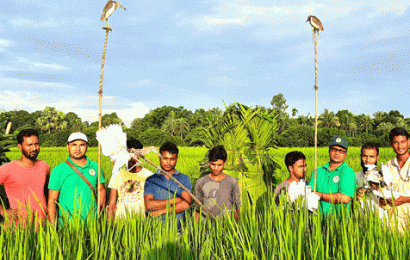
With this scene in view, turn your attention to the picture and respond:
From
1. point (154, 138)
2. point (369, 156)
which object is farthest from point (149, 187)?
point (154, 138)

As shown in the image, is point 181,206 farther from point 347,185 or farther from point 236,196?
point 347,185

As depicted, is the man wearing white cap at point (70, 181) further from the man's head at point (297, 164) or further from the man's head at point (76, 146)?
the man's head at point (297, 164)

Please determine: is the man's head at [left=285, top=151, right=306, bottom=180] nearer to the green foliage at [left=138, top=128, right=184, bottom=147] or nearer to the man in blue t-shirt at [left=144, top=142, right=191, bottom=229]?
the man in blue t-shirt at [left=144, top=142, right=191, bottom=229]

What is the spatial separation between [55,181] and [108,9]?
6.20ft

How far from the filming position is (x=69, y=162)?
8.96ft

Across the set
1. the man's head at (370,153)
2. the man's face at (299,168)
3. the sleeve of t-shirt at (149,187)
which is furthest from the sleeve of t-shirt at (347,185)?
the sleeve of t-shirt at (149,187)

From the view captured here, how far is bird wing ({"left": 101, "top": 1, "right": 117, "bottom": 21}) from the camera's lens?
1404 millimetres

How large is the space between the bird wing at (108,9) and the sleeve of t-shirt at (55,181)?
71.2 inches

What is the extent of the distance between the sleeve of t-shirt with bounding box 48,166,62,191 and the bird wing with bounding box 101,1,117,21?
5.94 ft

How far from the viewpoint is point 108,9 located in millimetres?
1406

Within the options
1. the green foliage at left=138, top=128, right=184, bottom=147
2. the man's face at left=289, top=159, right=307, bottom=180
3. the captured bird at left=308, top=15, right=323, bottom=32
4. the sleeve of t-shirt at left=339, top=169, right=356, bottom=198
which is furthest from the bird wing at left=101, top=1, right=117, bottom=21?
the green foliage at left=138, top=128, right=184, bottom=147

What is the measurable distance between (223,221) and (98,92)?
1.31 meters

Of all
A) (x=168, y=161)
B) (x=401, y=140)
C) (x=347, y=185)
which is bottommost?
(x=347, y=185)

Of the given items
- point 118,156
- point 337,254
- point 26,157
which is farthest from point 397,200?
point 26,157
